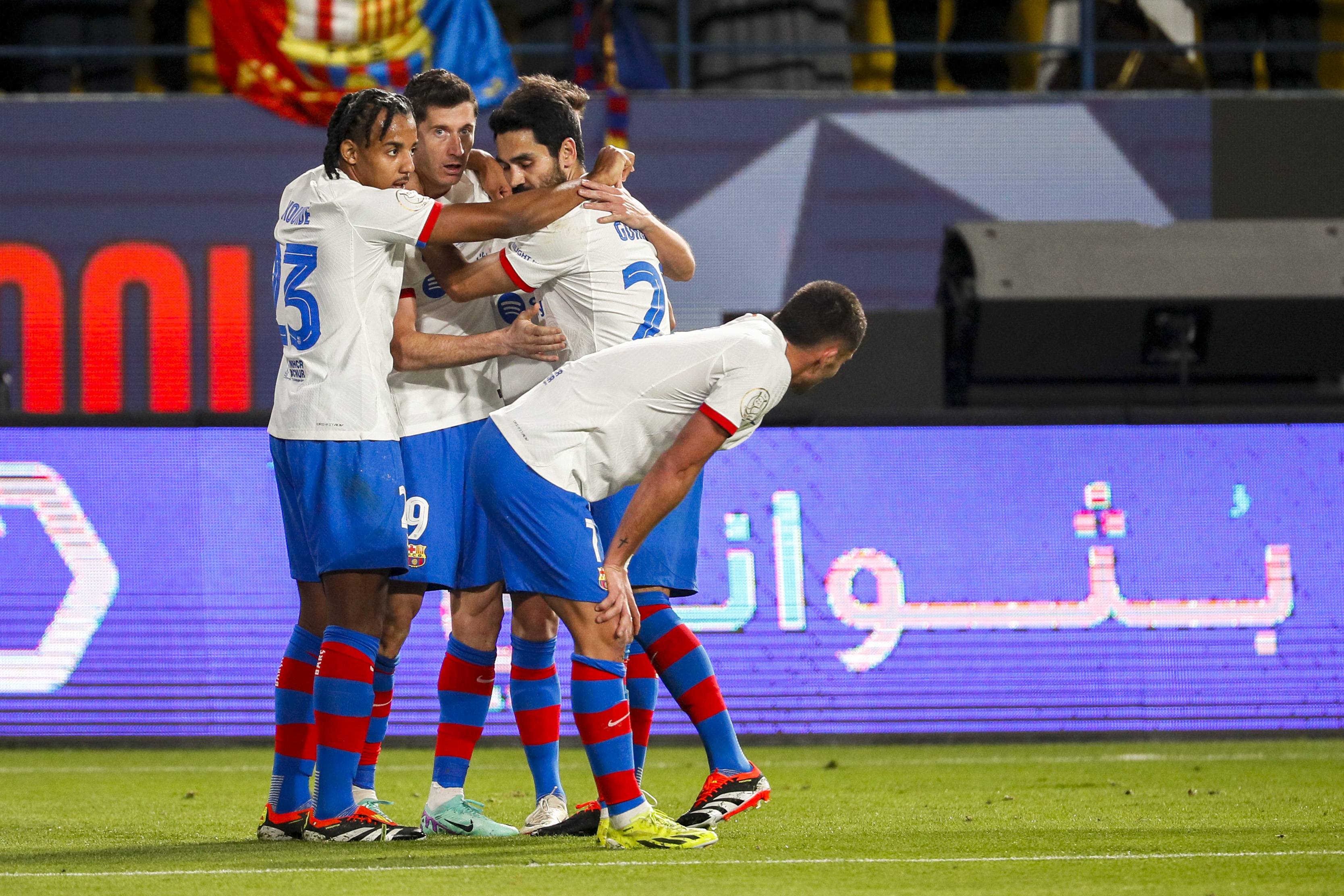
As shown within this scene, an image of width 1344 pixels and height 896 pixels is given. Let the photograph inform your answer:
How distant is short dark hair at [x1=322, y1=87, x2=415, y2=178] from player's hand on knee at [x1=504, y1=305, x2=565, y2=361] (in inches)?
23.2

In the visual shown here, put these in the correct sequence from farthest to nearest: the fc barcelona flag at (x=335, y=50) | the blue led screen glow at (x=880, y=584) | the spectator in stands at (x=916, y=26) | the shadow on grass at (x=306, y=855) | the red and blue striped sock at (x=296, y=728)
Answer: the spectator in stands at (x=916, y=26) → the fc barcelona flag at (x=335, y=50) → the blue led screen glow at (x=880, y=584) → the red and blue striped sock at (x=296, y=728) → the shadow on grass at (x=306, y=855)

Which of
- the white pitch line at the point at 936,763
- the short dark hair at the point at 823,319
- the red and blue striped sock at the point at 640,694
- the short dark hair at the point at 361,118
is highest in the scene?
the short dark hair at the point at 361,118

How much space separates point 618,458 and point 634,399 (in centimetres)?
15

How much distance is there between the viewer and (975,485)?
6.74 metres

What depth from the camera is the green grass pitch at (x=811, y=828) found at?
3.43 m

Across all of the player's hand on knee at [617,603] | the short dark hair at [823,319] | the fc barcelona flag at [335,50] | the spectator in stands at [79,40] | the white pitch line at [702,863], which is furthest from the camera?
the spectator in stands at [79,40]

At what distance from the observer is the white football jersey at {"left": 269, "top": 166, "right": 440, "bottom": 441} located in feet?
13.4

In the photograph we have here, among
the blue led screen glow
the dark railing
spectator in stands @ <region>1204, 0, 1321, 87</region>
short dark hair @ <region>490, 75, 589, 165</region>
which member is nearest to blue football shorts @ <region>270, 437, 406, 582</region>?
short dark hair @ <region>490, 75, 589, 165</region>

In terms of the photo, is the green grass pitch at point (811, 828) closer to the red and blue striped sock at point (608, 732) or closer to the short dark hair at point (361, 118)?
the red and blue striped sock at point (608, 732)

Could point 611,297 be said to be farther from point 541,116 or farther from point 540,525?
point 540,525

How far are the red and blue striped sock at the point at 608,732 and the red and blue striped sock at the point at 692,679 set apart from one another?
484mm

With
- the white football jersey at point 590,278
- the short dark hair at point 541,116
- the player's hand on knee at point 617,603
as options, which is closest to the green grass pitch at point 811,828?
the player's hand on knee at point 617,603

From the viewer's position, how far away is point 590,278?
4.44 m

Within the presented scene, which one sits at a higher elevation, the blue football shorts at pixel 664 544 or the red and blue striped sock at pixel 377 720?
the blue football shorts at pixel 664 544
